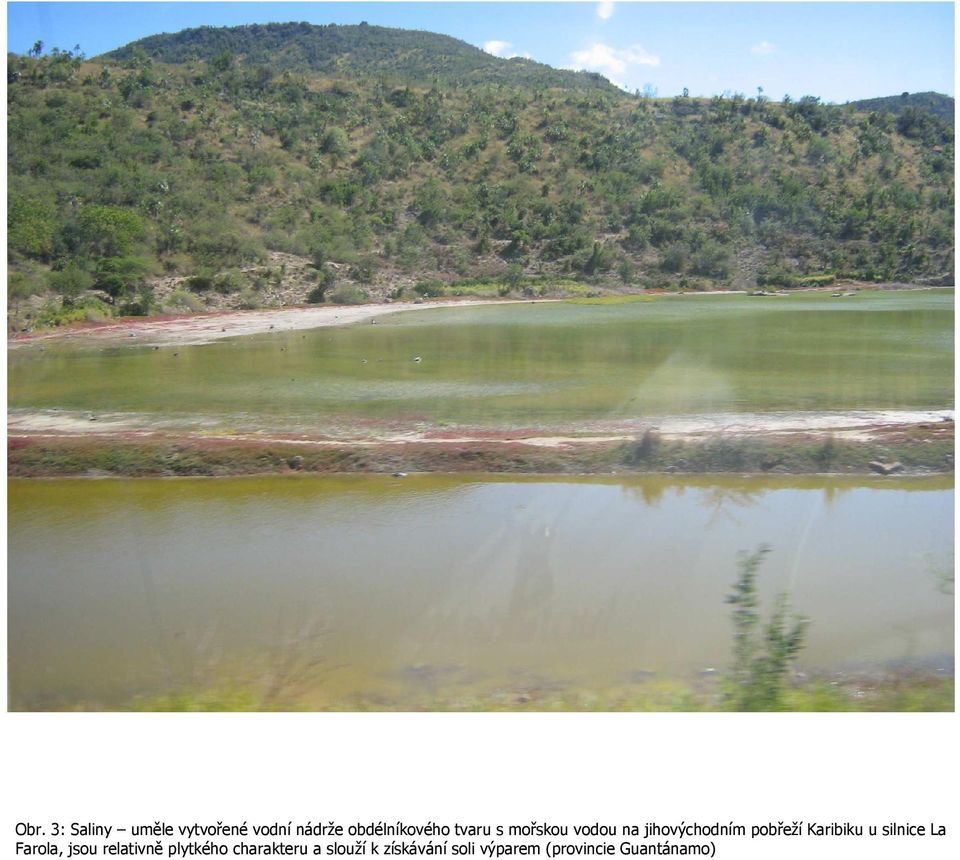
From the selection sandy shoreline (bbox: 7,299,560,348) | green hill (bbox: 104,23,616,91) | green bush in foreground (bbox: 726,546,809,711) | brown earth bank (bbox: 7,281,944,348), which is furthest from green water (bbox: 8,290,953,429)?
green hill (bbox: 104,23,616,91)

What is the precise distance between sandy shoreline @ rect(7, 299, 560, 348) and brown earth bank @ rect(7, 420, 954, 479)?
11650 mm

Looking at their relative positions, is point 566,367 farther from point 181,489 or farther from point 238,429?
point 181,489

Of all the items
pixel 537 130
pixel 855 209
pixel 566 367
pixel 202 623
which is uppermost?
pixel 537 130

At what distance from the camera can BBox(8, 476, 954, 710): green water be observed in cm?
614

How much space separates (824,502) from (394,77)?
148ft

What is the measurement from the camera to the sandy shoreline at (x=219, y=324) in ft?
77.6

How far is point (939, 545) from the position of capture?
27.1 feet

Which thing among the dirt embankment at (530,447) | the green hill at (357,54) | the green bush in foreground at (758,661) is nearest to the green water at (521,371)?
the dirt embankment at (530,447)

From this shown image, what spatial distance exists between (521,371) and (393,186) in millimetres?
25849

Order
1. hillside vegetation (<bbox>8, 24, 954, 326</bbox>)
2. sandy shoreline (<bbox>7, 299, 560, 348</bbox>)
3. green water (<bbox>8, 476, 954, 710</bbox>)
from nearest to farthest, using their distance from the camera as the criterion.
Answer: green water (<bbox>8, 476, 954, 710</bbox>) → sandy shoreline (<bbox>7, 299, 560, 348</bbox>) → hillside vegetation (<bbox>8, 24, 954, 326</bbox>)

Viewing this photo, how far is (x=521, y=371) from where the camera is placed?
17.4 metres

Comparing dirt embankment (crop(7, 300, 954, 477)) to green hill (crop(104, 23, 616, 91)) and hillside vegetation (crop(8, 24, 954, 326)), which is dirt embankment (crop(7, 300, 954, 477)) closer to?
hillside vegetation (crop(8, 24, 954, 326))

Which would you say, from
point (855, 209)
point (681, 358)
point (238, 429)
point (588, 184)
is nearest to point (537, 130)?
point (588, 184)

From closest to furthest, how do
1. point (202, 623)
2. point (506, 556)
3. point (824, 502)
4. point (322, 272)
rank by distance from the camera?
point (202, 623) < point (506, 556) < point (824, 502) < point (322, 272)
